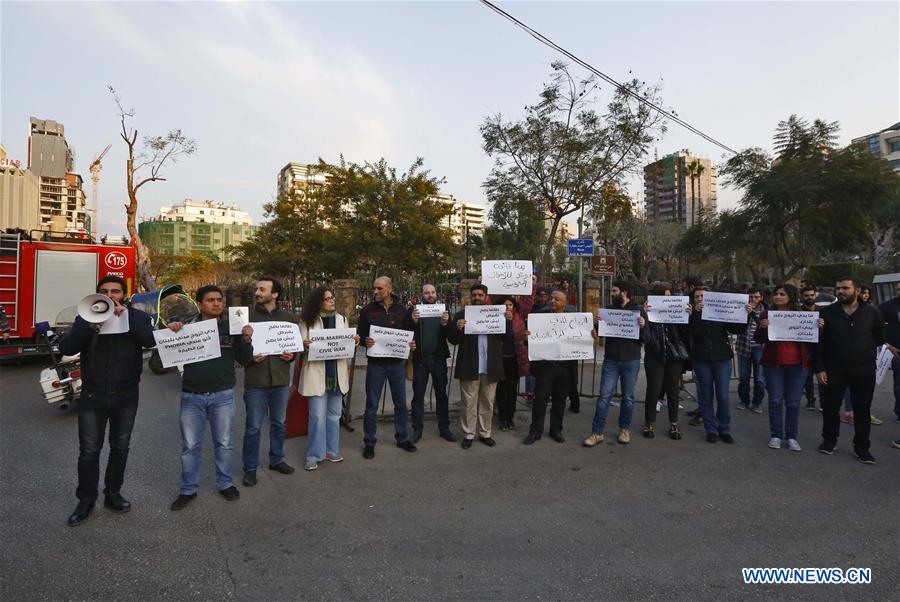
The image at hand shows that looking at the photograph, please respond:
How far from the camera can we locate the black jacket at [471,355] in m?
5.75

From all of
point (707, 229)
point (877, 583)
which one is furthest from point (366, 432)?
point (707, 229)

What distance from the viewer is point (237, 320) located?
442 cm

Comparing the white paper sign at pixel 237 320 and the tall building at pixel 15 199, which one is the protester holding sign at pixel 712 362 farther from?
the tall building at pixel 15 199

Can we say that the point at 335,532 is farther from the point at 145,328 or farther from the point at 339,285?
the point at 339,285

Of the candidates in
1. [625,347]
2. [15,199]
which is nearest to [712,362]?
[625,347]

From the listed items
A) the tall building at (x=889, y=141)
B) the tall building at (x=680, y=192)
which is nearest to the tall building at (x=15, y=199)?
the tall building at (x=680, y=192)

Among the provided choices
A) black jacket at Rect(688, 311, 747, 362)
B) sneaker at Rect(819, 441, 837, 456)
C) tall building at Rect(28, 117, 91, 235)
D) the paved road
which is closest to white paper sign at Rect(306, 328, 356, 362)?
the paved road

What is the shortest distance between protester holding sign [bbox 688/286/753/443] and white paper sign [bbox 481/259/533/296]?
2.08 meters

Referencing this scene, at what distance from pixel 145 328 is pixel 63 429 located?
389 centimetres

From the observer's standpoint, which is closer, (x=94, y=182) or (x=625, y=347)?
(x=625, y=347)

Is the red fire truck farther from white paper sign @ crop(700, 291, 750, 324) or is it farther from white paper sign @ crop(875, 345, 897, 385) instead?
white paper sign @ crop(875, 345, 897, 385)

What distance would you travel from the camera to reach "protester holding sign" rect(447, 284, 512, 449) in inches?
227

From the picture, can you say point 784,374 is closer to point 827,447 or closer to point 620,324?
point 827,447

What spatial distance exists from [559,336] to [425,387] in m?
1.71
